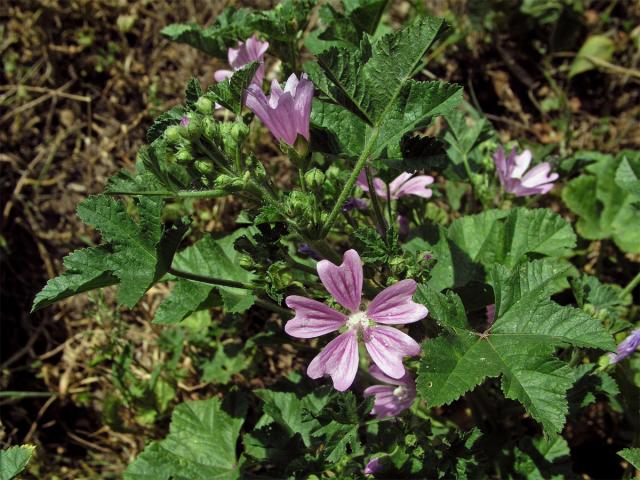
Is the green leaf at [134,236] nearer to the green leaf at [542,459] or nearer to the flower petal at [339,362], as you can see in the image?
the flower petal at [339,362]

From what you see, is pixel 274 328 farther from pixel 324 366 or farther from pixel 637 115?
pixel 637 115

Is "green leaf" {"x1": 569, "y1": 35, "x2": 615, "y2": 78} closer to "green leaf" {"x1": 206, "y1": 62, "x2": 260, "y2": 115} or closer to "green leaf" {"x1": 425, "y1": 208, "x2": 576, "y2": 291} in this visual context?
"green leaf" {"x1": 425, "y1": 208, "x2": 576, "y2": 291}

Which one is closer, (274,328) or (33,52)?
(274,328)

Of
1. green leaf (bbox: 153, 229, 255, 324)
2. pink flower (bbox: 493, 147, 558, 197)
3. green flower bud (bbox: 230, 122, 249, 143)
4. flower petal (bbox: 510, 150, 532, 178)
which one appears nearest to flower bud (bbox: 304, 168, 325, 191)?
green flower bud (bbox: 230, 122, 249, 143)

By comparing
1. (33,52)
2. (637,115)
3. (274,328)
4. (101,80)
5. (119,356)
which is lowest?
(637,115)

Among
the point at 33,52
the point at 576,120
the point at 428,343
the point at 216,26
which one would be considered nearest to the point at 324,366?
the point at 428,343

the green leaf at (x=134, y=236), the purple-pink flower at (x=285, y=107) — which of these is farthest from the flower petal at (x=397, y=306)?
the green leaf at (x=134, y=236)

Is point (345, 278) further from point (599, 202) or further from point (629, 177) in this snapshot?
point (599, 202)
